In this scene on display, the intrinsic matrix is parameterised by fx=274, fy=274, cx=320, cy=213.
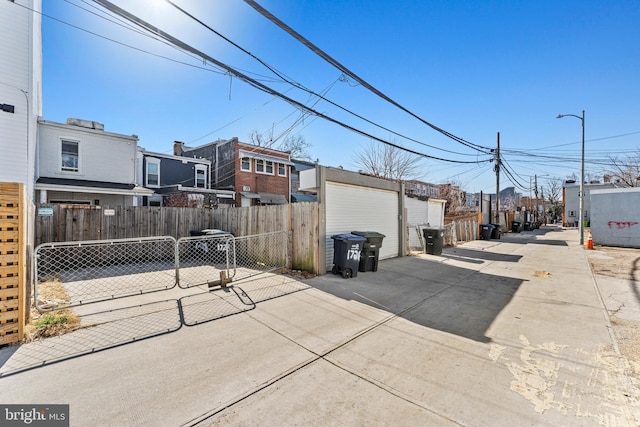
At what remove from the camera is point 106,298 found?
525cm

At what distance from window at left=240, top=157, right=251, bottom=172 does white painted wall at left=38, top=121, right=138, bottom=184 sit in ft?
24.2

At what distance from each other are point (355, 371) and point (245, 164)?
20168mm

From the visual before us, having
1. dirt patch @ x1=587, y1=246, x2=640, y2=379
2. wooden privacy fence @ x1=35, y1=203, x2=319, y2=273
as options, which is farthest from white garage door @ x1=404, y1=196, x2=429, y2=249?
wooden privacy fence @ x1=35, y1=203, x2=319, y2=273

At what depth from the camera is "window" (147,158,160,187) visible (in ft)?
60.5

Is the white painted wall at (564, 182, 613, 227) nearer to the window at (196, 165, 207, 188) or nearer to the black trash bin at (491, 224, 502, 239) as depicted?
the black trash bin at (491, 224, 502, 239)

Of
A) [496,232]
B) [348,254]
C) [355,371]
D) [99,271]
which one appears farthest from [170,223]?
[496,232]

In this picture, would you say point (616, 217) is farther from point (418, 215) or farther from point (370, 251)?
point (370, 251)

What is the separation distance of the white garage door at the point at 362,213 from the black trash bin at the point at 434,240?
5.59 feet

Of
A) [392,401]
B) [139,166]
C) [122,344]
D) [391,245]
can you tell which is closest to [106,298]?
[122,344]

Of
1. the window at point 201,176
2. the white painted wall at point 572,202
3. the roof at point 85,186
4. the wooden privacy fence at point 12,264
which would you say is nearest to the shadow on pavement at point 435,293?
the wooden privacy fence at point 12,264

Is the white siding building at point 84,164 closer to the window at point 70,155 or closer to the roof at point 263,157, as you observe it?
the window at point 70,155

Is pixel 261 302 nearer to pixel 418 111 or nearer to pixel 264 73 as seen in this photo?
pixel 264 73

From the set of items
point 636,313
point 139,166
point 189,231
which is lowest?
point 636,313

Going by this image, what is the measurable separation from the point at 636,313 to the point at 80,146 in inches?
795
